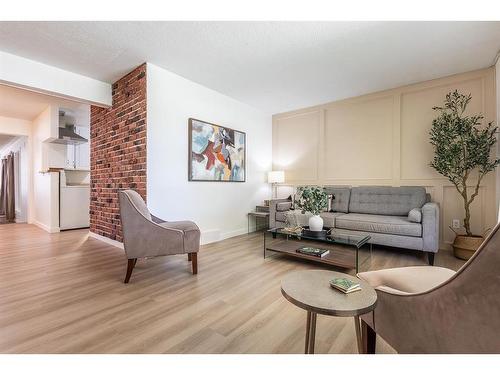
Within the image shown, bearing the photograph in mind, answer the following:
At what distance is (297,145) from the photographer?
15.9 ft

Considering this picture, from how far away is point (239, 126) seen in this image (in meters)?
4.36

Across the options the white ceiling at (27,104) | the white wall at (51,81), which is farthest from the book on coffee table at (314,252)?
the white ceiling at (27,104)

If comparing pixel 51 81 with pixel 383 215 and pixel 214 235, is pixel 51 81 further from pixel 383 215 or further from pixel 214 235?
pixel 383 215

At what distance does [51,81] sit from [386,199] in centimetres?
474

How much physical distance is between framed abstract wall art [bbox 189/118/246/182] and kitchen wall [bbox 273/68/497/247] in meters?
1.16

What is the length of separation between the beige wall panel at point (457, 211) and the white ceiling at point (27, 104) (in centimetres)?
607

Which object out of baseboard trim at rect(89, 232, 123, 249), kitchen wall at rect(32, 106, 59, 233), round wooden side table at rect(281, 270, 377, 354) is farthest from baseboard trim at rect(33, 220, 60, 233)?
round wooden side table at rect(281, 270, 377, 354)

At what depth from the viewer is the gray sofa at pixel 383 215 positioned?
9.06ft

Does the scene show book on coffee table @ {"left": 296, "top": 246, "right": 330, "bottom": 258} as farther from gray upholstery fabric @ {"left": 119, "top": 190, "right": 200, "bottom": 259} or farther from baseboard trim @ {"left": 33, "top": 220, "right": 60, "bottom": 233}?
baseboard trim @ {"left": 33, "top": 220, "right": 60, "bottom": 233}

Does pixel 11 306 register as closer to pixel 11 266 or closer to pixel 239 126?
pixel 11 266

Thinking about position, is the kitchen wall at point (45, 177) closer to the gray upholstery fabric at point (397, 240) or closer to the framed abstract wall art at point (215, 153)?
the framed abstract wall art at point (215, 153)

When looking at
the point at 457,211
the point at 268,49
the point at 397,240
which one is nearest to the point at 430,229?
the point at 397,240

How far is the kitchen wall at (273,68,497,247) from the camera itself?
10.4ft
